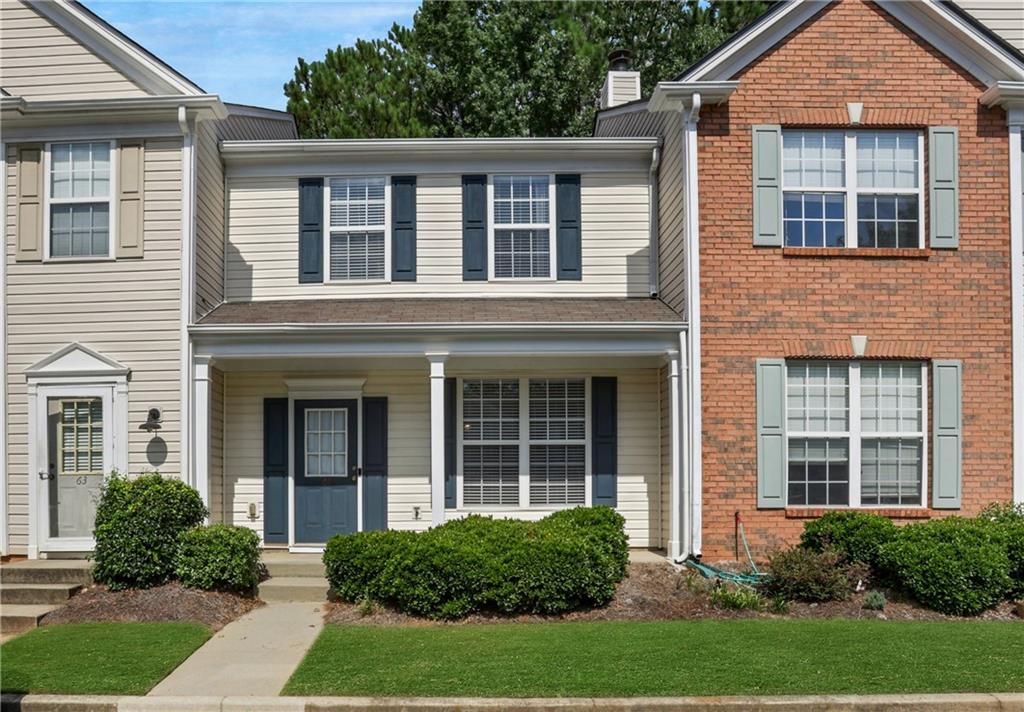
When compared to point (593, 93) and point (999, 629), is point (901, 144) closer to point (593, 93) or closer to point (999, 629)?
point (999, 629)

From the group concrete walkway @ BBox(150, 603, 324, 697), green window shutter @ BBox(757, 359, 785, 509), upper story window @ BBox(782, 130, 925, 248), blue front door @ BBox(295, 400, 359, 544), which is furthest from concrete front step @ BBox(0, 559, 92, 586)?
upper story window @ BBox(782, 130, 925, 248)

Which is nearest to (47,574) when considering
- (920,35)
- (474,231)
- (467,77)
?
(474,231)

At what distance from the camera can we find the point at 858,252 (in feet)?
40.8

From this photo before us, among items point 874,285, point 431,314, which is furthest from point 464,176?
point 874,285

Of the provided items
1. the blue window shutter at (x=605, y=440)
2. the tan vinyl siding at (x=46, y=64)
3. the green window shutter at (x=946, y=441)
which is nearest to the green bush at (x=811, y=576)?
the green window shutter at (x=946, y=441)

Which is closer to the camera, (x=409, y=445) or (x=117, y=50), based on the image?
(x=117, y=50)

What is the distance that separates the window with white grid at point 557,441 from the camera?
13.9 metres

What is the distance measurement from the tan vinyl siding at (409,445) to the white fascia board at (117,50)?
398 centimetres

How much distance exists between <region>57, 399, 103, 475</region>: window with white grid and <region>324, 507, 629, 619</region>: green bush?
3890mm

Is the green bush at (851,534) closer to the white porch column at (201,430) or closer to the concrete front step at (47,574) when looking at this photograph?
the white porch column at (201,430)

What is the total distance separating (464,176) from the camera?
47.0 ft

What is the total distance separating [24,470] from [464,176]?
7.02 m

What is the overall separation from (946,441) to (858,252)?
2560mm

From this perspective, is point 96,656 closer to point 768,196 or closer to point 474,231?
point 474,231
